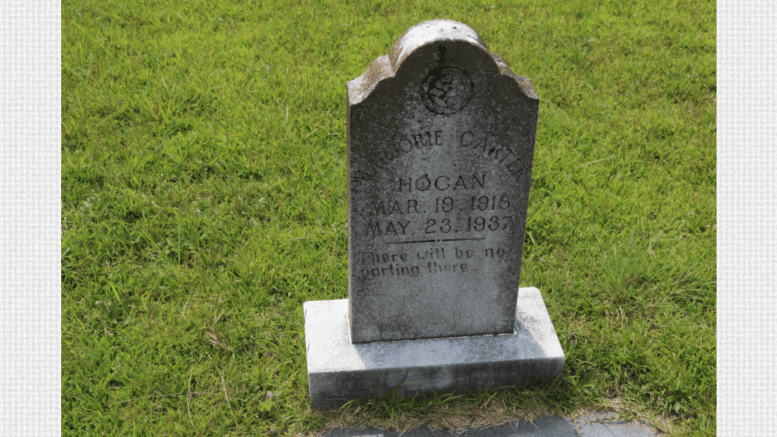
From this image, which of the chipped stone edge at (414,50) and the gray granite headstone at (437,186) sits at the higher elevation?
the chipped stone edge at (414,50)

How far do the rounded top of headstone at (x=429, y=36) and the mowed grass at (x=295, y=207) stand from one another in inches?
61.5

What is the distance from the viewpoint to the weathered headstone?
6.81ft

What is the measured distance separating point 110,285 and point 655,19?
5538 mm

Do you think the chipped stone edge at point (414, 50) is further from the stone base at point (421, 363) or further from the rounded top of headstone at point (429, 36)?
the stone base at point (421, 363)

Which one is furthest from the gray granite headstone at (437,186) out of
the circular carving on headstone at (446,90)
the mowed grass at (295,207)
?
the mowed grass at (295,207)

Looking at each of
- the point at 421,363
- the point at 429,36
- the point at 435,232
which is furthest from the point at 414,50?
the point at 421,363

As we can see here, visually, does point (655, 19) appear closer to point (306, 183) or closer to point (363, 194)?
point (306, 183)

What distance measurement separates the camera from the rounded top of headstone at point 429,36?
199cm

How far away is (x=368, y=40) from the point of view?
5383 millimetres

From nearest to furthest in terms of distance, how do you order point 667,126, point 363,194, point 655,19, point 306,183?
point 363,194
point 306,183
point 667,126
point 655,19

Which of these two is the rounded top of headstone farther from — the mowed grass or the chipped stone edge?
the mowed grass

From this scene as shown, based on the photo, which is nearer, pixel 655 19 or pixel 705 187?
pixel 705 187

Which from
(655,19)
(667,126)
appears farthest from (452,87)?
(655,19)

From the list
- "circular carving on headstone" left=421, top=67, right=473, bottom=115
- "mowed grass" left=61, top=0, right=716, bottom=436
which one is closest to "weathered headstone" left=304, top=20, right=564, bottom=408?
"circular carving on headstone" left=421, top=67, right=473, bottom=115
